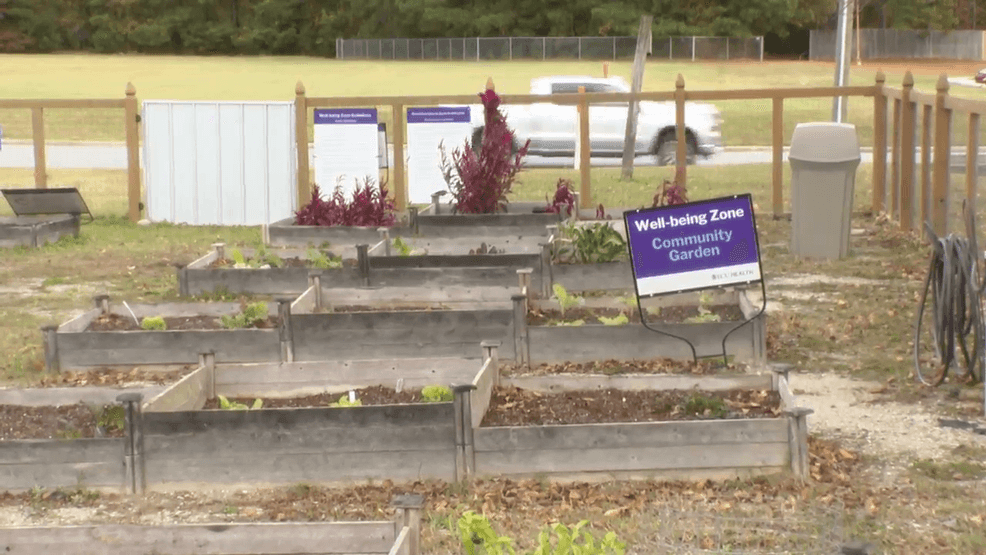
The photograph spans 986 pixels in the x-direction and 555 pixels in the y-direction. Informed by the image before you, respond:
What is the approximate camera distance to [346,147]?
20219 millimetres

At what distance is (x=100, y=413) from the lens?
818cm

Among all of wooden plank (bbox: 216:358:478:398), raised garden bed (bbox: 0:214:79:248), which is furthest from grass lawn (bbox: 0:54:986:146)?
wooden plank (bbox: 216:358:478:398)

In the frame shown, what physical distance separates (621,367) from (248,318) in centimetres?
289

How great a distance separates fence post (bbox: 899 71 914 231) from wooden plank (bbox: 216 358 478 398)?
1048cm

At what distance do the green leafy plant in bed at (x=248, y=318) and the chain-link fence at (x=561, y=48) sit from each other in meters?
55.7

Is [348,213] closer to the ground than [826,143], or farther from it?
closer to the ground

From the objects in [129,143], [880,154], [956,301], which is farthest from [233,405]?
[880,154]

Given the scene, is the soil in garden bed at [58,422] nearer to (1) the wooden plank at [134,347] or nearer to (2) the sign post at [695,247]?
(1) the wooden plank at [134,347]

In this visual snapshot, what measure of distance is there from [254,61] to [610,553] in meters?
68.6

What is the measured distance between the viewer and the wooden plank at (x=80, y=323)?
10.6 m

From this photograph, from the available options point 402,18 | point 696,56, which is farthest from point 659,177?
point 402,18

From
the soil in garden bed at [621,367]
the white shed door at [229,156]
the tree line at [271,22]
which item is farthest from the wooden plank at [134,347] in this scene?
the tree line at [271,22]

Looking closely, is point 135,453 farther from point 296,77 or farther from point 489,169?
point 296,77

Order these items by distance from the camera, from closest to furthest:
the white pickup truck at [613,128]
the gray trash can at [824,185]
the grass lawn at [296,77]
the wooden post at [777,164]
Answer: the gray trash can at [824,185]
the wooden post at [777,164]
the white pickup truck at [613,128]
the grass lawn at [296,77]
